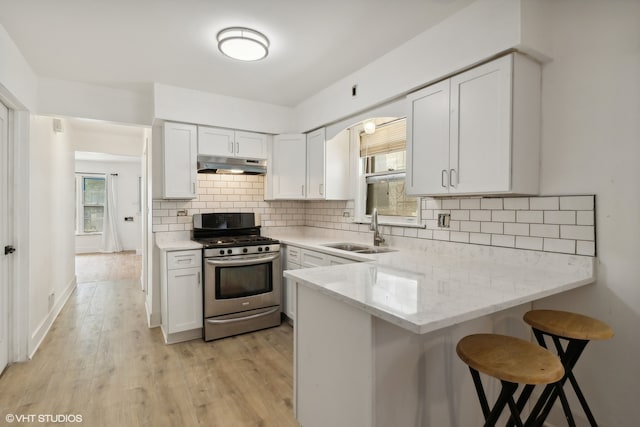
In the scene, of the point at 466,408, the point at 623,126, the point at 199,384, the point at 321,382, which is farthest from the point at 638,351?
the point at 199,384

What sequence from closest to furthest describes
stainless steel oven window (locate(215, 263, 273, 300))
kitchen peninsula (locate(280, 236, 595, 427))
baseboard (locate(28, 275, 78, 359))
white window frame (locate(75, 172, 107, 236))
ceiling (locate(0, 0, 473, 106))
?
kitchen peninsula (locate(280, 236, 595, 427)), ceiling (locate(0, 0, 473, 106)), baseboard (locate(28, 275, 78, 359)), stainless steel oven window (locate(215, 263, 273, 300)), white window frame (locate(75, 172, 107, 236))

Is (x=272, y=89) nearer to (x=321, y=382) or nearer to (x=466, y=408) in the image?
(x=321, y=382)

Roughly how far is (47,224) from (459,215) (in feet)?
13.7

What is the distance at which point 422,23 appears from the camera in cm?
227

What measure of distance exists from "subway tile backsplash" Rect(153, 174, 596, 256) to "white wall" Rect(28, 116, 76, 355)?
1.05m

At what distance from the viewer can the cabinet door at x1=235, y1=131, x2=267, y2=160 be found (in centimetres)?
388

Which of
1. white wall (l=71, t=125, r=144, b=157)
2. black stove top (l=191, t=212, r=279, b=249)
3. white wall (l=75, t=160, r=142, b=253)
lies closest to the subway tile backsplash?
Result: black stove top (l=191, t=212, r=279, b=249)

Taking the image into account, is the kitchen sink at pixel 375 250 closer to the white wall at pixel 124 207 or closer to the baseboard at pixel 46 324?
the baseboard at pixel 46 324

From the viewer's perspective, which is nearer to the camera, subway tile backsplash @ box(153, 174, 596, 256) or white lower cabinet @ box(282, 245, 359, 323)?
subway tile backsplash @ box(153, 174, 596, 256)

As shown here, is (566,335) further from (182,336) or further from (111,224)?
(111,224)

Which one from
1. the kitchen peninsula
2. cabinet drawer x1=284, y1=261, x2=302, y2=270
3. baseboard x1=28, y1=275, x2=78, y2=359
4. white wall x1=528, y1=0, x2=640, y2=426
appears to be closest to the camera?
the kitchen peninsula

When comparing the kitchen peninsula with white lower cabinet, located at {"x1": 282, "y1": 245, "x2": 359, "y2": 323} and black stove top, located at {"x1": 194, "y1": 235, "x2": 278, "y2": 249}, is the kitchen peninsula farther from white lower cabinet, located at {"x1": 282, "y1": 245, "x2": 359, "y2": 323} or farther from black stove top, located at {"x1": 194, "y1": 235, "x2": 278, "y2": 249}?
black stove top, located at {"x1": 194, "y1": 235, "x2": 278, "y2": 249}

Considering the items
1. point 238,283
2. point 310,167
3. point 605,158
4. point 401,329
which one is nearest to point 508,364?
point 401,329

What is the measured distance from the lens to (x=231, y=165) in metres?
3.78
